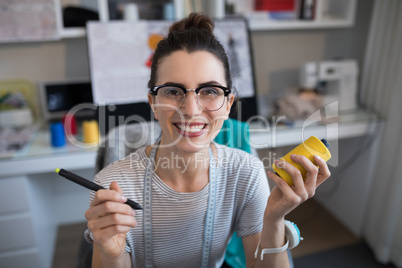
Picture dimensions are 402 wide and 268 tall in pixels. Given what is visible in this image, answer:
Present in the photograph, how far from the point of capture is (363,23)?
222cm

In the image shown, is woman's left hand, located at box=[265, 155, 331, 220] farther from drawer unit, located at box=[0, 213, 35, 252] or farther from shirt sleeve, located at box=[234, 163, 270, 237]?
drawer unit, located at box=[0, 213, 35, 252]

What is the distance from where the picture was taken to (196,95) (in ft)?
2.40

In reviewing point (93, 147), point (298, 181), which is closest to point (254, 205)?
point (298, 181)

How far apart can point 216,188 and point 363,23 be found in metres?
1.99

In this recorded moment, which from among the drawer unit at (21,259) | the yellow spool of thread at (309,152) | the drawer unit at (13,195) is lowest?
the drawer unit at (21,259)

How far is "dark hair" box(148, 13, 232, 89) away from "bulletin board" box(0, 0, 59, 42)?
1232mm

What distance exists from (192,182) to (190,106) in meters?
0.26

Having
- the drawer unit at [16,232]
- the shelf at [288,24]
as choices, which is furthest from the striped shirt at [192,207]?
the shelf at [288,24]

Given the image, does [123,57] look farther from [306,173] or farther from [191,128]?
[306,173]

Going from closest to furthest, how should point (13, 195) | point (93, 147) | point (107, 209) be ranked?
point (107, 209), point (13, 195), point (93, 147)

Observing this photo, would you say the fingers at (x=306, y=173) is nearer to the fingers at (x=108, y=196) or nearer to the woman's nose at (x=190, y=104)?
the woman's nose at (x=190, y=104)

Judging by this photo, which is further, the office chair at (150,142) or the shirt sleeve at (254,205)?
the office chair at (150,142)

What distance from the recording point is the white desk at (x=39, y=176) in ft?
4.79

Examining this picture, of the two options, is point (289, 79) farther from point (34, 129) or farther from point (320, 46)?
point (34, 129)
